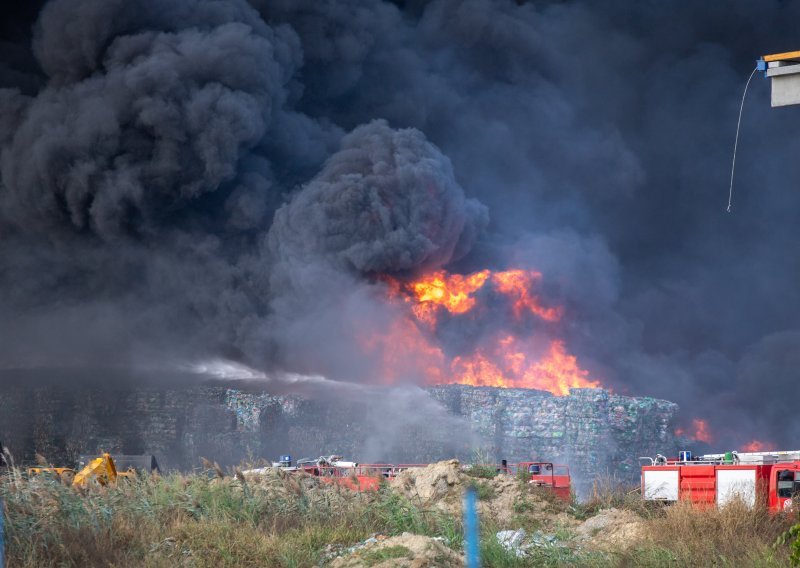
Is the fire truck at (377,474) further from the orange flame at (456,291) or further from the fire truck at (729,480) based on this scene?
the orange flame at (456,291)

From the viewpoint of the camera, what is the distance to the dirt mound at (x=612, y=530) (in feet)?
40.2

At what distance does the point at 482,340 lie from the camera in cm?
5181

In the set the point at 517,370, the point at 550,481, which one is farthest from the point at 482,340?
the point at 550,481

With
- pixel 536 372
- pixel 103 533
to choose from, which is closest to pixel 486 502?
pixel 103 533

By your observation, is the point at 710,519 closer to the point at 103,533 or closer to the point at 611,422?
the point at 103,533

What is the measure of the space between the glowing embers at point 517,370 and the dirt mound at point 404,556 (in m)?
38.7

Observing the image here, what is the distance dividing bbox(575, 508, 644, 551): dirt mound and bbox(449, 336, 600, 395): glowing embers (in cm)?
3376

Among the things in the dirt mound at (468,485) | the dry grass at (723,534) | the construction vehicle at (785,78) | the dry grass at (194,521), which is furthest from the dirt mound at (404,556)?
the construction vehicle at (785,78)

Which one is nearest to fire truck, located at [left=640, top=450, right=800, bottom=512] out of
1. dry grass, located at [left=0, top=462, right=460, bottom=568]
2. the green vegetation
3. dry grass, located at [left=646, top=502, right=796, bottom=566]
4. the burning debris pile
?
dry grass, located at [left=646, top=502, right=796, bottom=566]

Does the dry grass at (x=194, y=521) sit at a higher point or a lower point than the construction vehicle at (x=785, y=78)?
lower

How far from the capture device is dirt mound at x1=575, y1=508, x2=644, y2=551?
483 inches

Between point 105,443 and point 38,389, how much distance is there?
5.78 metres

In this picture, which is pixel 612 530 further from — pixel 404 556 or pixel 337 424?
pixel 337 424

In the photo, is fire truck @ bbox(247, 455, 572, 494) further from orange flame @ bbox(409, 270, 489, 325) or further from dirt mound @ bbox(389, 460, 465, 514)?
orange flame @ bbox(409, 270, 489, 325)
